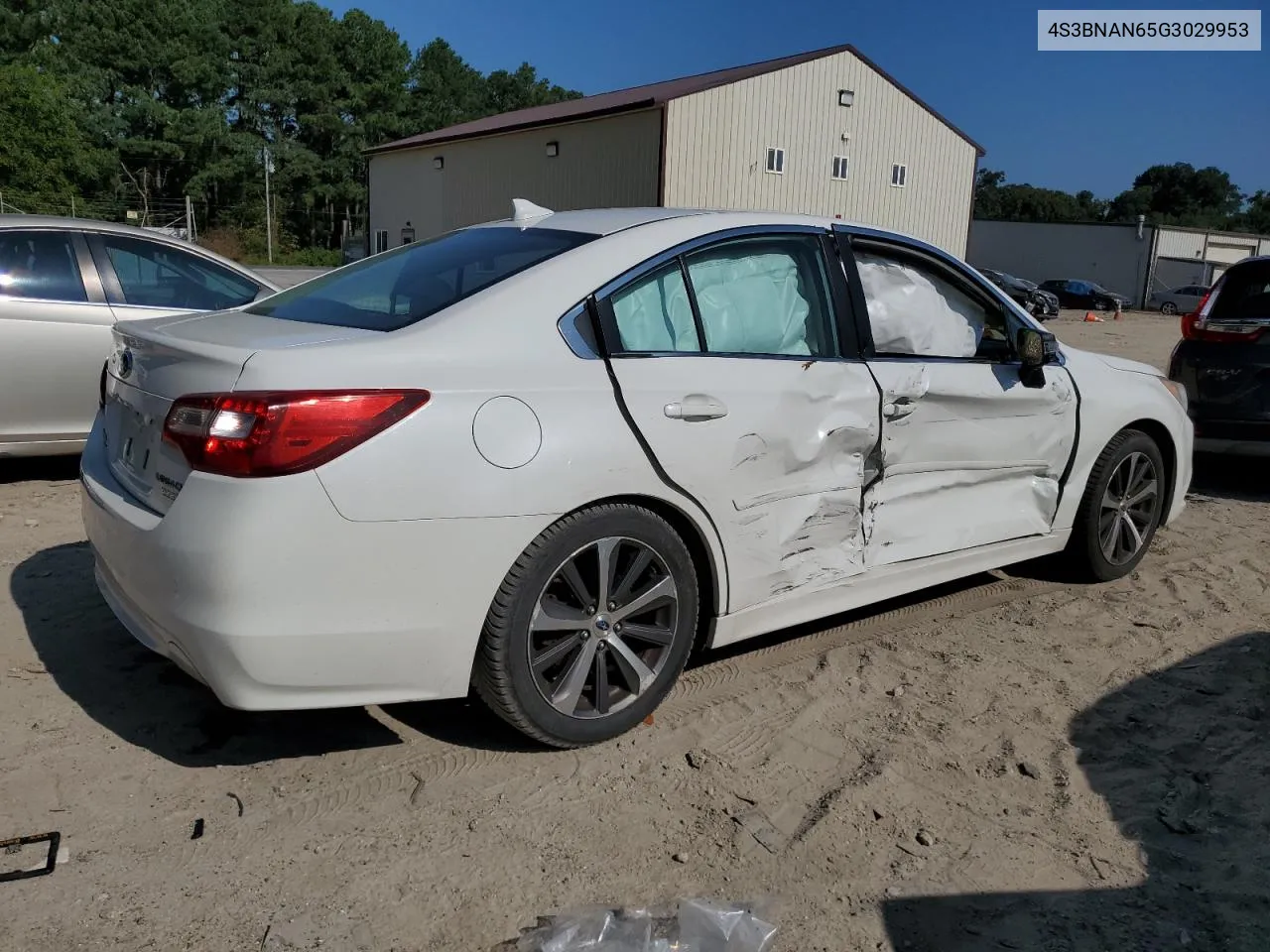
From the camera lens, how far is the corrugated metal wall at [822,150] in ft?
92.7

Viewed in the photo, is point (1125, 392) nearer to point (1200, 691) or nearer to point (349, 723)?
point (1200, 691)

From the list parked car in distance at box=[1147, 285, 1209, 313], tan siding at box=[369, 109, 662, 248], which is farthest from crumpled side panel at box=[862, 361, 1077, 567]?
parked car in distance at box=[1147, 285, 1209, 313]

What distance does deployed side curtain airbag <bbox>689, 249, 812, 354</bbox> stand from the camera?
3.48 metres

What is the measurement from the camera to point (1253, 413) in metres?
6.90

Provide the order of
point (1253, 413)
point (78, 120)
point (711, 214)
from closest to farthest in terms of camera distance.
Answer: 1. point (711, 214)
2. point (1253, 413)
3. point (78, 120)

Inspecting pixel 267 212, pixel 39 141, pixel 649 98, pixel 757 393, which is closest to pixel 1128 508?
pixel 757 393

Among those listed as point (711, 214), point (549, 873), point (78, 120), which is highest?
point (78, 120)

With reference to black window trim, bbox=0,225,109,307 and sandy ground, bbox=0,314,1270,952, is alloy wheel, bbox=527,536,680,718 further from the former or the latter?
black window trim, bbox=0,225,109,307

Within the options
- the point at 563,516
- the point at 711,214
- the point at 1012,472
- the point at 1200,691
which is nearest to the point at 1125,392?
the point at 1012,472

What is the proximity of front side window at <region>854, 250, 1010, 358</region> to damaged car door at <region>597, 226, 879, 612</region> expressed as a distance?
0.24 m

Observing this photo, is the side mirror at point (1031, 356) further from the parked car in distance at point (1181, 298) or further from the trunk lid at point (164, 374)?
the parked car in distance at point (1181, 298)

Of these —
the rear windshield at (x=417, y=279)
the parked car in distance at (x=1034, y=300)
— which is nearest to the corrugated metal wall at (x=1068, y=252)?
the parked car in distance at (x=1034, y=300)

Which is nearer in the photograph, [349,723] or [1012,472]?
[349,723]

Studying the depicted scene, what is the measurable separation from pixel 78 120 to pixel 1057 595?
205ft
